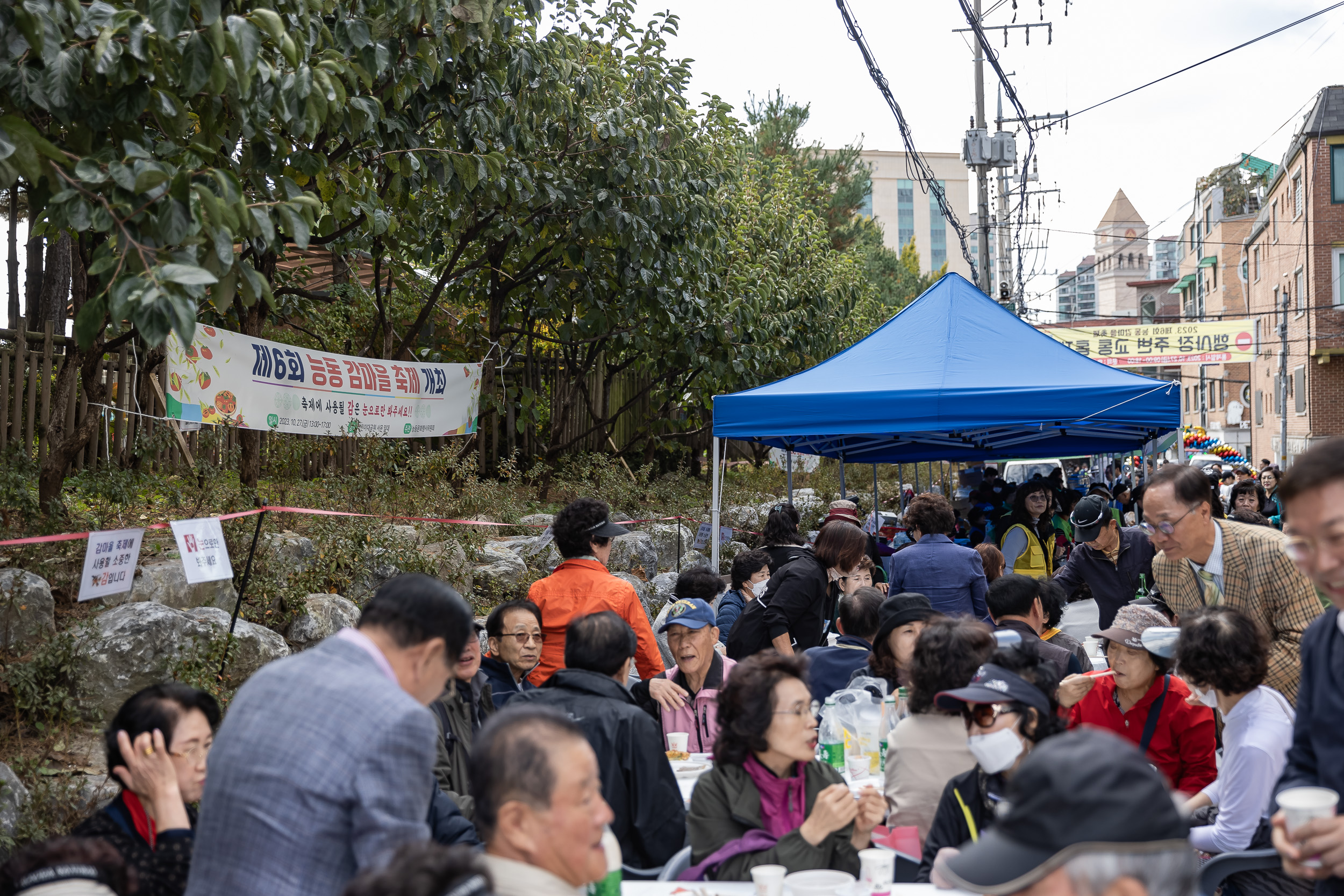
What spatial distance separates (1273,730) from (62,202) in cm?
405

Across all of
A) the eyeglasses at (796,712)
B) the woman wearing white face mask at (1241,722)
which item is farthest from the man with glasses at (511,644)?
the woman wearing white face mask at (1241,722)

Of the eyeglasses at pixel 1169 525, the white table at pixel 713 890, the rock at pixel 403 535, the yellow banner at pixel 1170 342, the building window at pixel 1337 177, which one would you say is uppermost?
the building window at pixel 1337 177

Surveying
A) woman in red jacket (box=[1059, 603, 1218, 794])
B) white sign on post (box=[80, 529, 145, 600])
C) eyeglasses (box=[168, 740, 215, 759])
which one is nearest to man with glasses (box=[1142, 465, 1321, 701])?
woman in red jacket (box=[1059, 603, 1218, 794])

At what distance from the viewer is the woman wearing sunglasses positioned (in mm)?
2969

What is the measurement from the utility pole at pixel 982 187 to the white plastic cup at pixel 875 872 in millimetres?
16168

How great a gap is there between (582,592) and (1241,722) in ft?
9.09

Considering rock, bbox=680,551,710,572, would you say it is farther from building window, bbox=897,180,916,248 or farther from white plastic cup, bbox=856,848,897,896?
building window, bbox=897,180,916,248

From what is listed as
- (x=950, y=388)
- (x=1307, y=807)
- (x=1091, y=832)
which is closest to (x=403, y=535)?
(x=950, y=388)

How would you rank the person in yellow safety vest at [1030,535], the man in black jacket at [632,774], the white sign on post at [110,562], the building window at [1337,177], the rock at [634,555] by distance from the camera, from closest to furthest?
the man in black jacket at [632,774] < the white sign on post at [110,562] < the person in yellow safety vest at [1030,535] < the rock at [634,555] < the building window at [1337,177]

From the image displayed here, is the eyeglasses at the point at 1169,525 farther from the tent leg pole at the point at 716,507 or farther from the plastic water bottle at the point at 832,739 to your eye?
the tent leg pole at the point at 716,507

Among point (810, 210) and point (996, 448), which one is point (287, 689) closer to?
point (996, 448)

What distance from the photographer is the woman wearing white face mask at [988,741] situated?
2.86m

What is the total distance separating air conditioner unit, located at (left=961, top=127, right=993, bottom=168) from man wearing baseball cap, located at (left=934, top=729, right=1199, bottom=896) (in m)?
18.0

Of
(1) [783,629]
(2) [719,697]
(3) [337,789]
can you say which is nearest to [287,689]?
(3) [337,789]
